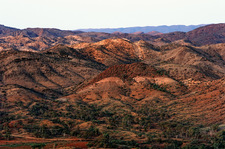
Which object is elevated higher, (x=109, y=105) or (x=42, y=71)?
(x=42, y=71)

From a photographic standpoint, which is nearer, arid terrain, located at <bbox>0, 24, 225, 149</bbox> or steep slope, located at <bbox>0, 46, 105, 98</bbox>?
arid terrain, located at <bbox>0, 24, 225, 149</bbox>

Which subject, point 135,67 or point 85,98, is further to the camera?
point 135,67

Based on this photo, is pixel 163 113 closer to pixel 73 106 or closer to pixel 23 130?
pixel 73 106

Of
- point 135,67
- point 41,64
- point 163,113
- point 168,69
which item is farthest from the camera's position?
point 41,64

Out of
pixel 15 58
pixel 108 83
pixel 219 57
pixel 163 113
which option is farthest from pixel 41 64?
pixel 219 57

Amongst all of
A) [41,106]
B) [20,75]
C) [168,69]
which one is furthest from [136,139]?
[20,75]

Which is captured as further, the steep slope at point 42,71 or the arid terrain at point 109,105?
the steep slope at point 42,71

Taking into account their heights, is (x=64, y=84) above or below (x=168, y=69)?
below

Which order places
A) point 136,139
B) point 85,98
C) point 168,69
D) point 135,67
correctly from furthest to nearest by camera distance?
point 168,69 → point 135,67 → point 85,98 → point 136,139

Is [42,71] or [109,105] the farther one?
[42,71]

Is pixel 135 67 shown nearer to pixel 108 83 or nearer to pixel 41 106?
pixel 108 83
